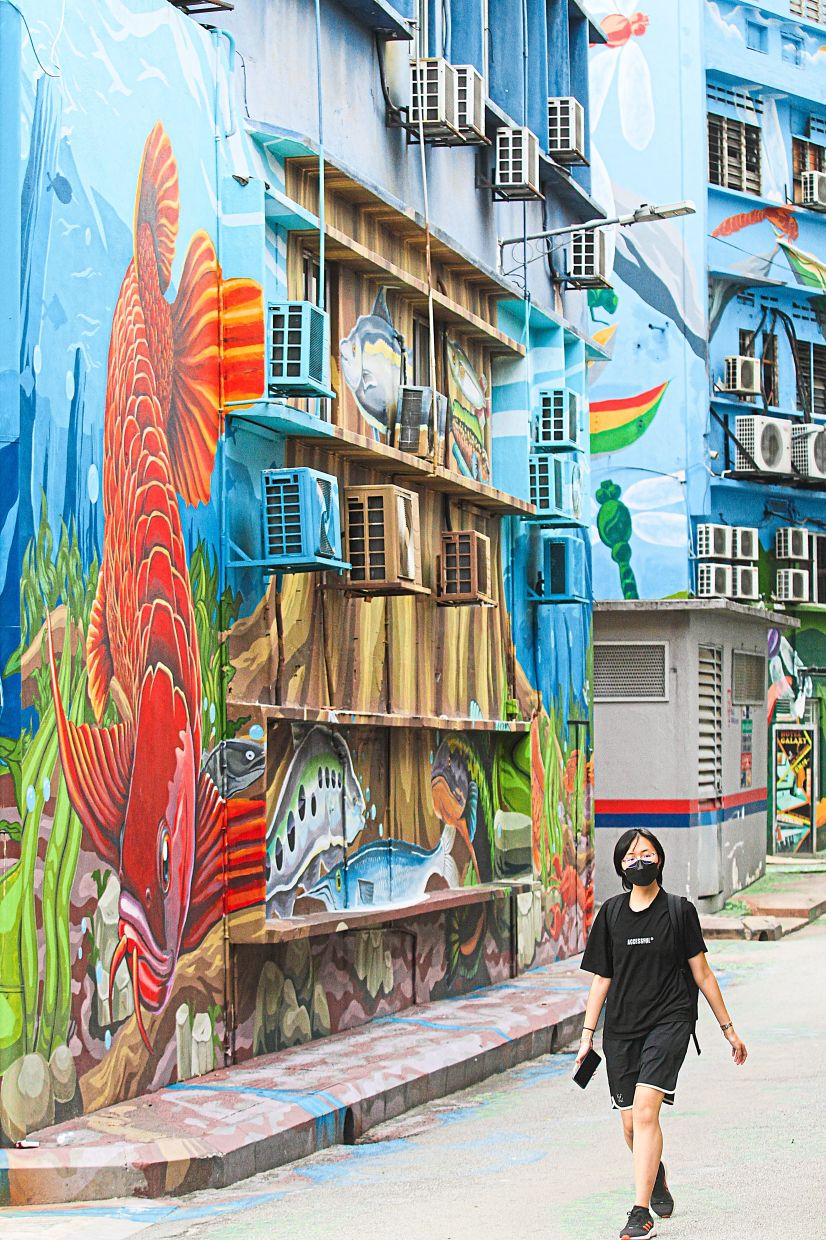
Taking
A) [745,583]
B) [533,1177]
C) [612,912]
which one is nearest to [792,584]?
[745,583]

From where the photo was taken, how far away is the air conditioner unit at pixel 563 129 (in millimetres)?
19281

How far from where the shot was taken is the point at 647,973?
8039 mm

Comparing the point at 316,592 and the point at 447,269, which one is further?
the point at 447,269

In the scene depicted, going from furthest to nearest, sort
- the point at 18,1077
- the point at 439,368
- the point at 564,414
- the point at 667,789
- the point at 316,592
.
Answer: the point at 667,789, the point at 564,414, the point at 439,368, the point at 316,592, the point at 18,1077

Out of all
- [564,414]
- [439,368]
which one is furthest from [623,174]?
[439,368]

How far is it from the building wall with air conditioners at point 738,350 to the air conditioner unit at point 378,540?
1807cm

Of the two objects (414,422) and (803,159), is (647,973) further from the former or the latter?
(803,159)

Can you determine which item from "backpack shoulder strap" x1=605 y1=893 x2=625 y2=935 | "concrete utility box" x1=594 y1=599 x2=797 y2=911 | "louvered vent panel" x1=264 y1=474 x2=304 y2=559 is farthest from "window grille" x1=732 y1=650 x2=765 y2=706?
"backpack shoulder strap" x1=605 y1=893 x2=625 y2=935

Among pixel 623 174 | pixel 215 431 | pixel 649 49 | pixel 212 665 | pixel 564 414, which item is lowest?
pixel 212 665

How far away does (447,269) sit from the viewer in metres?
16.2

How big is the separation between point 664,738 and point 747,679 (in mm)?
3757

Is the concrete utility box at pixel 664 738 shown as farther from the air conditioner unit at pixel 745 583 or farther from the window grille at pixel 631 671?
the air conditioner unit at pixel 745 583

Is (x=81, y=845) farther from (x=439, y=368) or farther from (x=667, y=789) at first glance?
(x=667, y=789)

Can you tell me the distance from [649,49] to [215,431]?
2220cm
